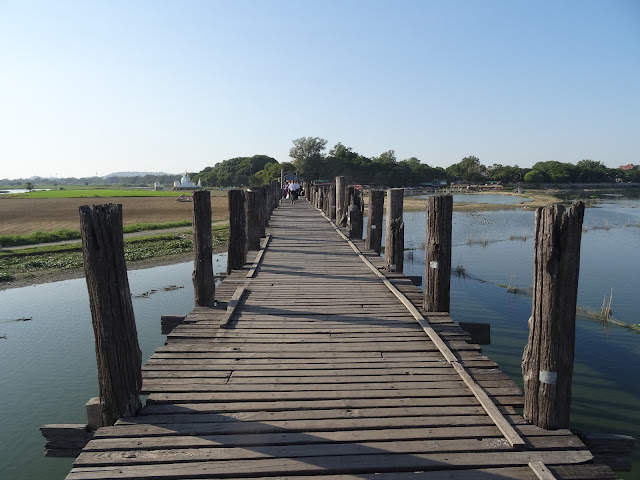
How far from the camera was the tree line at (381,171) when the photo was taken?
330 ft

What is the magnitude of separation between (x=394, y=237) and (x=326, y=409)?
5.77 m

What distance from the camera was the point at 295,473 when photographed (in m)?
2.91

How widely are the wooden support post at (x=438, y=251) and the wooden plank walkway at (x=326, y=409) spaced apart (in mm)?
288

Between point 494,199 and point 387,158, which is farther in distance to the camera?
point 387,158

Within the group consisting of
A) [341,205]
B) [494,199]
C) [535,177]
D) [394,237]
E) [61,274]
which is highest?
[535,177]

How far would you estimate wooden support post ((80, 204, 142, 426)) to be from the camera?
3456mm

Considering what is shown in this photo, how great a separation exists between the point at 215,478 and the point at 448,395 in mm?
2154

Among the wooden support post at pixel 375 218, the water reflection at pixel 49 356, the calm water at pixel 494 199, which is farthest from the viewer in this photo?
the calm water at pixel 494 199

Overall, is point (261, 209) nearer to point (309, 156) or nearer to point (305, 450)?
point (305, 450)

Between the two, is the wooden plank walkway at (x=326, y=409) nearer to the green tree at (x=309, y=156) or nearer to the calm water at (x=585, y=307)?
the calm water at (x=585, y=307)

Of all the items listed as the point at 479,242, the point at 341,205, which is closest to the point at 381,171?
the point at 479,242

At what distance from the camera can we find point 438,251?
5922 mm

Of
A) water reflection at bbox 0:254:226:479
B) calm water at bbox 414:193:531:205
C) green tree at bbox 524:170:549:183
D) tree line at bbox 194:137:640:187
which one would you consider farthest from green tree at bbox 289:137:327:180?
water reflection at bbox 0:254:226:479

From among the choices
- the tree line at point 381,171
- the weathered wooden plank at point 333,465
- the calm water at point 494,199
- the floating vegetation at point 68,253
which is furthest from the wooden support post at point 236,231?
the tree line at point 381,171
